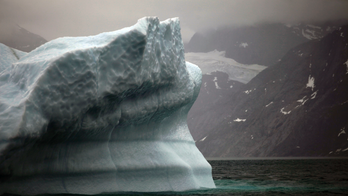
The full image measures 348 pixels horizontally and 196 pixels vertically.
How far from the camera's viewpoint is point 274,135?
152 m

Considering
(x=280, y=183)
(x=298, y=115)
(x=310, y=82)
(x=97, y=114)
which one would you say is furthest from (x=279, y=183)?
(x=310, y=82)

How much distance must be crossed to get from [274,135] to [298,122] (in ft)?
37.9

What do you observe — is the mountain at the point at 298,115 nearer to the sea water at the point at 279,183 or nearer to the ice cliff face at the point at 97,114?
the sea water at the point at 279,183

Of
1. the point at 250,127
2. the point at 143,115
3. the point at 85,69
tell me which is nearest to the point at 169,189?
the point at 143,115

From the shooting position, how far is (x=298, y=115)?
5925 inches

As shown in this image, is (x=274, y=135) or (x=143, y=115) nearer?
(x=143, y=115)

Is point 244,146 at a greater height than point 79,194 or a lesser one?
lesser

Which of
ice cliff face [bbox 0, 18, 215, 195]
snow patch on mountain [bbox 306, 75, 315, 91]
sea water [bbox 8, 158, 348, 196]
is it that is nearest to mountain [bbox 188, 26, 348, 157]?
snow patch on mountain [bbox 306, 75, 315, 91]

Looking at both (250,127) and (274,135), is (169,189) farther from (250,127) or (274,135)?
(250,127)

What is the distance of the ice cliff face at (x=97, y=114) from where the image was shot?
809 centimetres

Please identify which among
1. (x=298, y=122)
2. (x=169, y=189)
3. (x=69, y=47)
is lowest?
(x=298, y=122)

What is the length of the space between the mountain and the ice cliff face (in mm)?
A: 128901

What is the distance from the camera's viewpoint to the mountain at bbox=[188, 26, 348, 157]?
13762 centimetres

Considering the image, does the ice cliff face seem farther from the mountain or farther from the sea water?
the mountain
